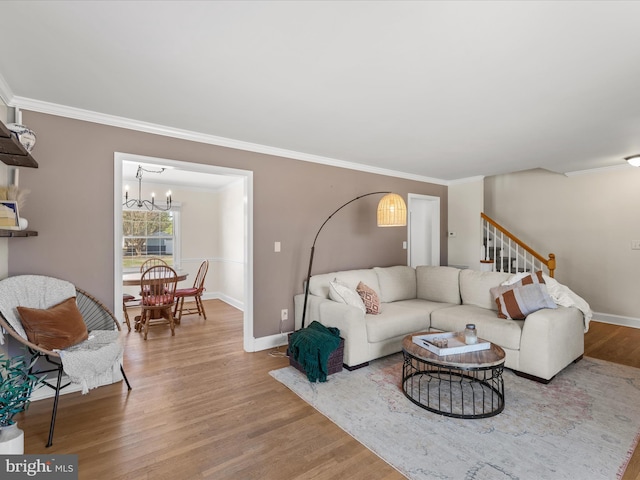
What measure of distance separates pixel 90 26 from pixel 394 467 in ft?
9.59

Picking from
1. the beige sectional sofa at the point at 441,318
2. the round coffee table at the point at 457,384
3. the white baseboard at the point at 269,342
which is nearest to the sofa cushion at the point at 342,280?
the beige sectional sofa at the point at 441,318

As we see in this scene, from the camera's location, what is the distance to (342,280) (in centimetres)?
398

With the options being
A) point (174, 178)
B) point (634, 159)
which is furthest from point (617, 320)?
point (174, 178)

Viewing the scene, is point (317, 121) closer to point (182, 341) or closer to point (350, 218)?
point (350, 218)

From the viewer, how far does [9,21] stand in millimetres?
1646

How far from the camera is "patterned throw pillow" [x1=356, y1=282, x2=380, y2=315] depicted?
360cm

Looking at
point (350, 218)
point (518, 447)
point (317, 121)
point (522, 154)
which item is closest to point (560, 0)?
point (317, 121)

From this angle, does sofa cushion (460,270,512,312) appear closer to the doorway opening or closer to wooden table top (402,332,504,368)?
wooden table top (402,332,504,368)

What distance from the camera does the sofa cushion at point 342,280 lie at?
152 inches

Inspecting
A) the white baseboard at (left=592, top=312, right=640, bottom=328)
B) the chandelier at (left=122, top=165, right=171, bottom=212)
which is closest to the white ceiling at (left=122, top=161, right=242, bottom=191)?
the chandelier at (left=122, top=165, right=171, bottom=212)

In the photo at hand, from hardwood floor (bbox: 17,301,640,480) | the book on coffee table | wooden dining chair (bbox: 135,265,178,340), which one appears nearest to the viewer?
hardwood floor (bbox: 17,301,640,480)

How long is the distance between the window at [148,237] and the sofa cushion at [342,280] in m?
3.90

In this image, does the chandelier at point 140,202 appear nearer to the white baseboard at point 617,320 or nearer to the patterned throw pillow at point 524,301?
the patterned throw pillow at point 524,301

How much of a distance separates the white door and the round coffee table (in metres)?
3.15
